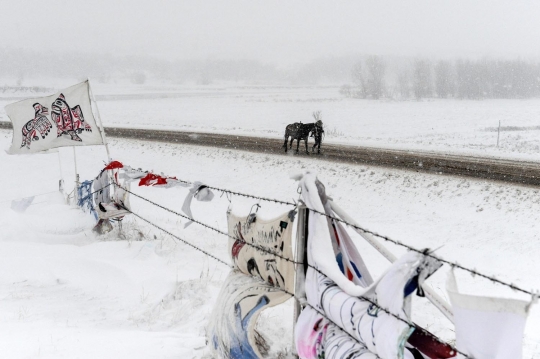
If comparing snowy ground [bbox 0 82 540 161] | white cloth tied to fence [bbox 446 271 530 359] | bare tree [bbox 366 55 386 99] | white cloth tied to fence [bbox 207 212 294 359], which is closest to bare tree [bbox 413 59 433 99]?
bare tree [bbox 366 55 386 99]

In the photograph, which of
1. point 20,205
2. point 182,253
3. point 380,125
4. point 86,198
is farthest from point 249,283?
point 380,125

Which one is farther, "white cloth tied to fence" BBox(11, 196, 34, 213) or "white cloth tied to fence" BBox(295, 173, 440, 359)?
"white cloth tied to fence" BBox(11, 196, 34, 213)

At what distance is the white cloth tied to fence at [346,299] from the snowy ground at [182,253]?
1201 millimetres

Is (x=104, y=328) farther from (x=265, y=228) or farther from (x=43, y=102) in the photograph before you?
(x=43, y=102)

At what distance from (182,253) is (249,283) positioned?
193 inches

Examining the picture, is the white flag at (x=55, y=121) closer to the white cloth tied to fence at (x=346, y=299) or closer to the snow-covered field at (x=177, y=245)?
the snow-covered field at (x=177, y=245)

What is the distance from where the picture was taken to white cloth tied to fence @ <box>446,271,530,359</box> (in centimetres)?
194

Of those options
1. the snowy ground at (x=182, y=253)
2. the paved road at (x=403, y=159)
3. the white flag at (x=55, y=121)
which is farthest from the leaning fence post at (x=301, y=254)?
the paved road at (x=403, y=159)

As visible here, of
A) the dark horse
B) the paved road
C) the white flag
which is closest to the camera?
the white flag

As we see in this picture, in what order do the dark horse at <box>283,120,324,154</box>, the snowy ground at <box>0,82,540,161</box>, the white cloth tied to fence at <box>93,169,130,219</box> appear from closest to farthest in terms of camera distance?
the white cloth tied to fence at <box>93,169,130,219</box> < the dark horse at <box>283,120,324,154</box> < the snowy ground at <box>0,82,540,161</box>

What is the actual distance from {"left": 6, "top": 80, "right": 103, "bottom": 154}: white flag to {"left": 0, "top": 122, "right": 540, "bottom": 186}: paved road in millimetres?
11082

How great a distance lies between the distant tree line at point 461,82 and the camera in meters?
85.8

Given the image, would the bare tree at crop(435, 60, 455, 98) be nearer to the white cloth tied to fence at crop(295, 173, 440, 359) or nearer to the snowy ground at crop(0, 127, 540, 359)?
the snowy ground at crop(0, 127, 540, 359)

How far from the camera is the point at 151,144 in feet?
81.7
